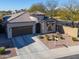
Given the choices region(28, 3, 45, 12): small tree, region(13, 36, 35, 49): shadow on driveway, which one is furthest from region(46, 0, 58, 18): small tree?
region(13, 36, 35, 49): shadow on driveway

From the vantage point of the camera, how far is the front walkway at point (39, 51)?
61.1 feet

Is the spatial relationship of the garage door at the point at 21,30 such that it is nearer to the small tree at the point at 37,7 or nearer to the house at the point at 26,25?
the house at the point at 26,25

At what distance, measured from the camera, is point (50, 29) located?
108 ft

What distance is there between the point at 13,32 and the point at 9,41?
3067 mm

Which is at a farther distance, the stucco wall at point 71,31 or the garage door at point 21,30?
the garage door at point 21,30

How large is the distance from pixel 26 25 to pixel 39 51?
9.80 m

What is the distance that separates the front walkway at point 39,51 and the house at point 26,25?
340cm

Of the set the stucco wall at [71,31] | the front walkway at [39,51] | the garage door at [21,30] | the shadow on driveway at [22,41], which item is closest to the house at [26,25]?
the garage door at [21,30]

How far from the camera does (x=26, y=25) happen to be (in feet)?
95.8

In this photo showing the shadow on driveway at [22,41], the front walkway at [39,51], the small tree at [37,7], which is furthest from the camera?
the small tree at [37,7]

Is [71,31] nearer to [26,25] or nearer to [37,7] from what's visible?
[26,25]

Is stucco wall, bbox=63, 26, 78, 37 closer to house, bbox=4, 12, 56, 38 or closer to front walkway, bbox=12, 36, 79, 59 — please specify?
house, bbox=4, 12, 56, 38

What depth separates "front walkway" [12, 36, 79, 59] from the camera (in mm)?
18609

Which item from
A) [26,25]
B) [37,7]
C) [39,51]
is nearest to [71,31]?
[26,25]
